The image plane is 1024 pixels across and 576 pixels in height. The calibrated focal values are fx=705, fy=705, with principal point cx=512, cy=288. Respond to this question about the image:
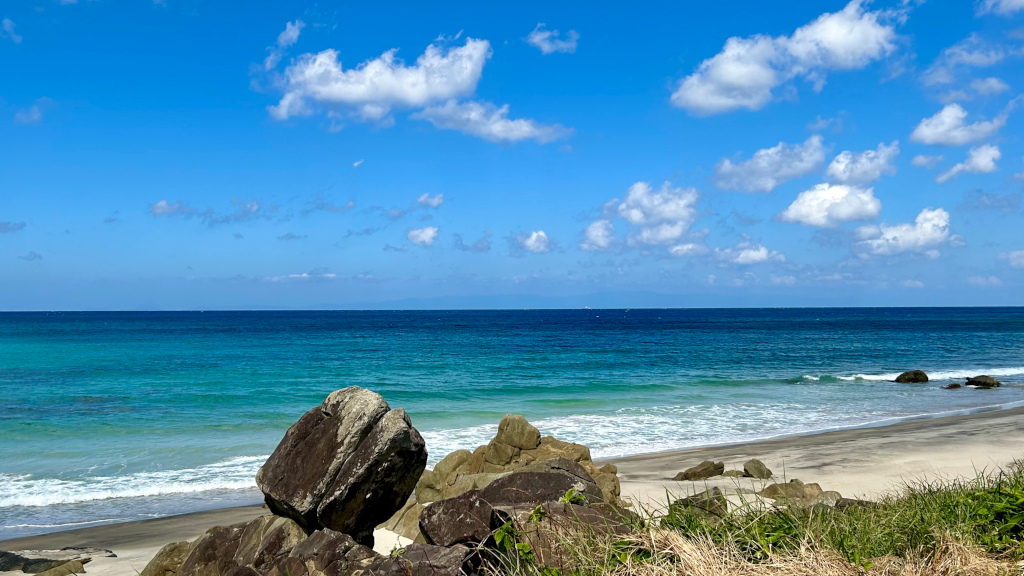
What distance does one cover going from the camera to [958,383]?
110 feet

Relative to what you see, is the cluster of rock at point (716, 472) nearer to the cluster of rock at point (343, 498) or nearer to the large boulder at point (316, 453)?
the cluster of rock at point (343, 498)

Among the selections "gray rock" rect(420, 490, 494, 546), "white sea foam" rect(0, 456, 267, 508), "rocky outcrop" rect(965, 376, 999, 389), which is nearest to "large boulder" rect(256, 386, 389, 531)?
"gray rock" rect(420, 490, 494, 546)

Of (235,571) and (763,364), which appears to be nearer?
(235,571)

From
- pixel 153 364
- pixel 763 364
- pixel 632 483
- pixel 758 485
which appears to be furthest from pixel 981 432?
pixel 153 364

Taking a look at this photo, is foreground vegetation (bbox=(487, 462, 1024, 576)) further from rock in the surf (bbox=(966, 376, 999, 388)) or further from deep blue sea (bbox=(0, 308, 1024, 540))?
rock in the surf (bbox=(966, 376, 999, 388))

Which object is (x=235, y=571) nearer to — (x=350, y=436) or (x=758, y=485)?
(x=350, y=436)

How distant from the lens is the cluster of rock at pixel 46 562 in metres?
8.70

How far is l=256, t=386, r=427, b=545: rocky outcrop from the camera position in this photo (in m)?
6.91

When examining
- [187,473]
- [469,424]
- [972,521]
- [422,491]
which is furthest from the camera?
[469,424]

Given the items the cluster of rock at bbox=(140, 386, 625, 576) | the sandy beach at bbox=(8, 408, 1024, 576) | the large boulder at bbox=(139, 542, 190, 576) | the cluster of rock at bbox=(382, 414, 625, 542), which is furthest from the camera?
the cluster of rock at bbox=(382, 414, 625, 542)

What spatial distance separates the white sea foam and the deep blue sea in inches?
1.8

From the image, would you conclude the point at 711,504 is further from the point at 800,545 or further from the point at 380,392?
the point at 380,392

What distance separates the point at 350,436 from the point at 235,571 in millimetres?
1596

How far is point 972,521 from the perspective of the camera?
446 centimetres
